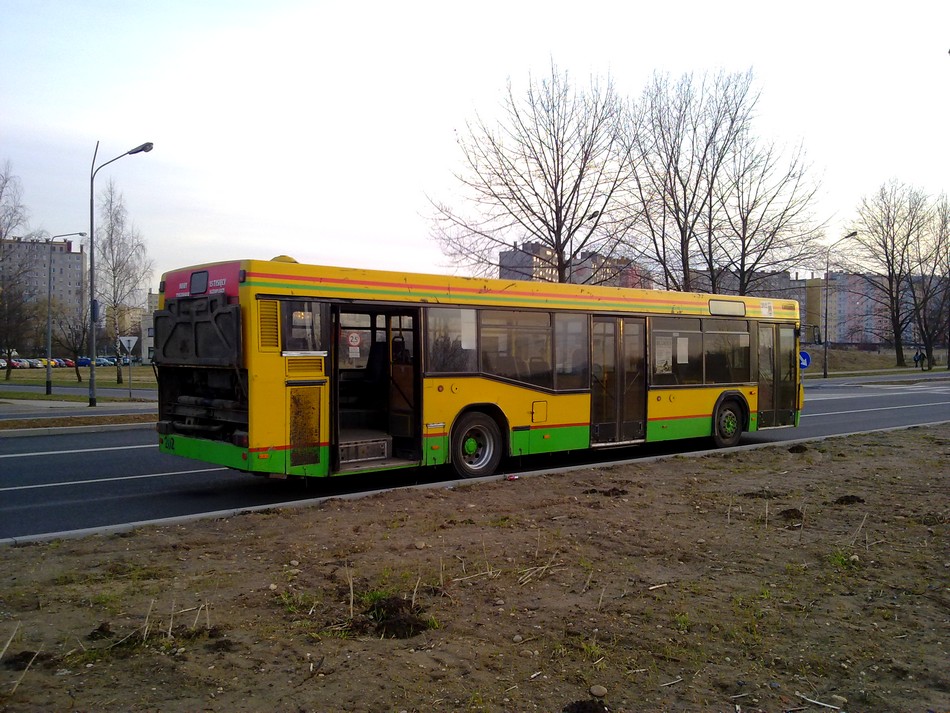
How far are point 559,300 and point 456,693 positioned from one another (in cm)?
913

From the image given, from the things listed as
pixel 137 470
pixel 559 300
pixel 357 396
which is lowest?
pixel 137 470

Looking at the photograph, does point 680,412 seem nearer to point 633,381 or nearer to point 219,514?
point 633,381

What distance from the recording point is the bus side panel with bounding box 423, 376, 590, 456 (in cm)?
1092

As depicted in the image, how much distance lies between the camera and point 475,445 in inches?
452

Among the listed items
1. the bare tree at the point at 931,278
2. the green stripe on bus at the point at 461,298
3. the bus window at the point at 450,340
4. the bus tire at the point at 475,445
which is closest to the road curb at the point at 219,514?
the bus tire at the point at 475,445

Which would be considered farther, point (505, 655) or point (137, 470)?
point (137, 470)

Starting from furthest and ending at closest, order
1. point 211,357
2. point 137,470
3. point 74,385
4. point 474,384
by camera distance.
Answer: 1. point 74,385
2. point 137,470
3. point 474,384
4. point 211,357

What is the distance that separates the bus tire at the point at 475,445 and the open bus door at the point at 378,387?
66cm

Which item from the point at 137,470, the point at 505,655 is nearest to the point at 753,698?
the point at 505,655

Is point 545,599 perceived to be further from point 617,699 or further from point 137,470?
point 137,470

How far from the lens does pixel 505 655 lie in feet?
14.3

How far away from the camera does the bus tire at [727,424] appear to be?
1482cm

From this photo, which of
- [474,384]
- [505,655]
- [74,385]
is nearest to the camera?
[505,655]

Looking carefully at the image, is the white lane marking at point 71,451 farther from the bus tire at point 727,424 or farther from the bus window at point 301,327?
the bus tire at point 727,424
